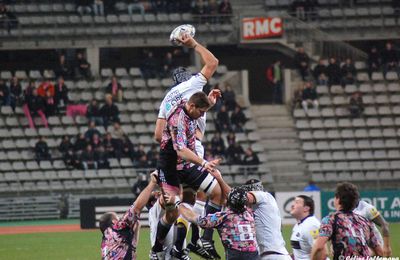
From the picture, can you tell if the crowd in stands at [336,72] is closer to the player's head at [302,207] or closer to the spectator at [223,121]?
the spectator at [223,121]

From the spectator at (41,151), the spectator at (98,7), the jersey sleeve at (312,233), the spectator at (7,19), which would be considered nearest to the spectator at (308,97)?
the spectator at (98,7)

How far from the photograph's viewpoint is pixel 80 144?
112ft

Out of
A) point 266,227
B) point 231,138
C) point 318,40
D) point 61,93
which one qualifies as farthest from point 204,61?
point 318,40

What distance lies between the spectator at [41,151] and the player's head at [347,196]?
24.0 metres

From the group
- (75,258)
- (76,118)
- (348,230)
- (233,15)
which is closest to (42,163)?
(76,118)

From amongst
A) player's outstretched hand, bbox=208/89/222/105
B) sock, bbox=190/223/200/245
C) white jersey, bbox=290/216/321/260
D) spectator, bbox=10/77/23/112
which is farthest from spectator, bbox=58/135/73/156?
white jersey, bbox=290/216/321/260

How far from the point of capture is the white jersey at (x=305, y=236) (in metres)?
13.4

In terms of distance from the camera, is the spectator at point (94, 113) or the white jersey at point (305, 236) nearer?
the white jersey at point (305, 236)

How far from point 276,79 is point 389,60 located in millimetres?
4247

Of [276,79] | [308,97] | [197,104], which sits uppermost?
[197,104]

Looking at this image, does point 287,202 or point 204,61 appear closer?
point 204,61

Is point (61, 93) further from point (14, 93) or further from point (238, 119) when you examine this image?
point (238, 119)

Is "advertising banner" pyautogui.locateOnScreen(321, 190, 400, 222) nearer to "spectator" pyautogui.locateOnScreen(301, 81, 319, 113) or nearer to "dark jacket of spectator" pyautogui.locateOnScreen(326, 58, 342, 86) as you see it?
"spectator" pyautogui.locateOnScreen(301, 81, 319, 113)

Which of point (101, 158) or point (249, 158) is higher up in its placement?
point (101, 158)
